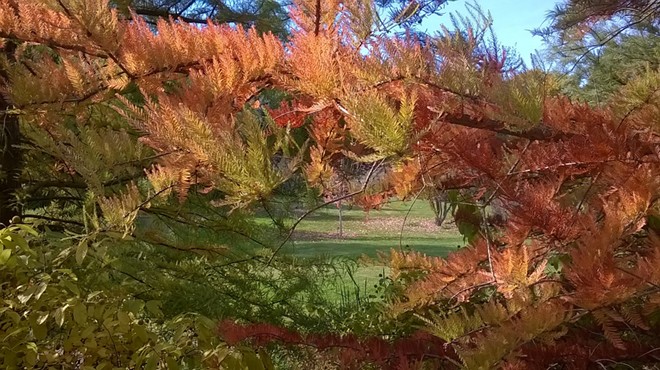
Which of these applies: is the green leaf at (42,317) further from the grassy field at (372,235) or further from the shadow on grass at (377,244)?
the shadow on grass at (377,244)

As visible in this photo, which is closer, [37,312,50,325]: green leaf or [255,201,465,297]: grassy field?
[37,312,50,325]: green leaf

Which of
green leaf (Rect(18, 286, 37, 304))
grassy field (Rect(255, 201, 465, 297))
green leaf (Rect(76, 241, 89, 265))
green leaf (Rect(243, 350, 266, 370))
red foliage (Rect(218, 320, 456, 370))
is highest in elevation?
green leaf (Rect(76, 241, 89, 265))

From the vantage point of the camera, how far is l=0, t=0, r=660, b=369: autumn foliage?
1.13 metres

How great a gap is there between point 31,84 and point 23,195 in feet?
4.13

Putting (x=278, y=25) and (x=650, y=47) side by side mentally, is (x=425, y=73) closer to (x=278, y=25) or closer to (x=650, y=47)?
(x=278, y=25)

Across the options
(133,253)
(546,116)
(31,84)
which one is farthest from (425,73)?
(133,253)

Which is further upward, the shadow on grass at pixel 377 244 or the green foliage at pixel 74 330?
the green foliage at pixel 74 330

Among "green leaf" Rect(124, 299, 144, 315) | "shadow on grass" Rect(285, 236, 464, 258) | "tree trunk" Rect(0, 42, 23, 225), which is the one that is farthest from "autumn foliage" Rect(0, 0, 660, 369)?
"shadow on grass" Rect(285, 236, 464, 258)

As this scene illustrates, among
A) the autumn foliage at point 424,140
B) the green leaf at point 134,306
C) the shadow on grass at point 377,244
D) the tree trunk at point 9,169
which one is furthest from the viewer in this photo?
the shadow on grass at point 377,244

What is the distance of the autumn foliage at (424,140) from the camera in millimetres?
1130

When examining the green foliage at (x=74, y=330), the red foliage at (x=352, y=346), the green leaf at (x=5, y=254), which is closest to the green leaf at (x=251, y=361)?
the green foliage at (x=74, y=330)

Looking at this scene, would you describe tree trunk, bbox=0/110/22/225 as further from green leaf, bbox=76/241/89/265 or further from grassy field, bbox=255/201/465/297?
grassy field, bbox=255/201/465/297

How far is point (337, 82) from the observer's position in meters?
1.16

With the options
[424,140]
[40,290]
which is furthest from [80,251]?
[424,140]
